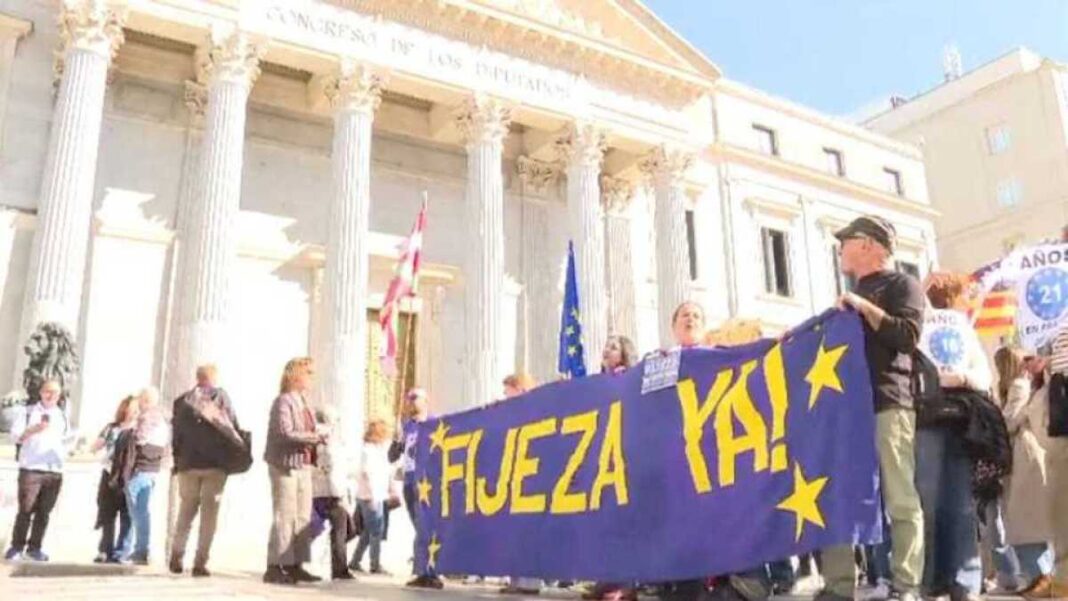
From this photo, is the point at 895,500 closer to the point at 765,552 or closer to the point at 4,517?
the point at 765,552

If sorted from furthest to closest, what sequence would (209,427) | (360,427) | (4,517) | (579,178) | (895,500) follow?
1. (579,178)
2. (360,427)
3. (4,517)
4. (209,427)
5. (895,500)

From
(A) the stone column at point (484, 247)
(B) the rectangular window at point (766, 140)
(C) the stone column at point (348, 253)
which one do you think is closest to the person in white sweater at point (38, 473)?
(C) the stone column at point (348, 253)

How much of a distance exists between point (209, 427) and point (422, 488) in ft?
6.30

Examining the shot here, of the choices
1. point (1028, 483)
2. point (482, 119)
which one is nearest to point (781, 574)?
point (1028, 483)

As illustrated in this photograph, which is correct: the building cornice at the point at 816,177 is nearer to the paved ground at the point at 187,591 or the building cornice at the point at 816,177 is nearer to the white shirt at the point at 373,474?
the white shirt at the point at 373,474

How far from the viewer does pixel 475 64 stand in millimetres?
19766

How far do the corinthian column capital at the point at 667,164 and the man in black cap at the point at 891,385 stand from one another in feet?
56.3

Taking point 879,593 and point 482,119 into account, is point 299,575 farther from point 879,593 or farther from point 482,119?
point 482,119

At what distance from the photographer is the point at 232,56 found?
17094mm

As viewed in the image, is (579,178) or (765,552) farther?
(579,178)

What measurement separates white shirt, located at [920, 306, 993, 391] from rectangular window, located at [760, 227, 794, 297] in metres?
21.0

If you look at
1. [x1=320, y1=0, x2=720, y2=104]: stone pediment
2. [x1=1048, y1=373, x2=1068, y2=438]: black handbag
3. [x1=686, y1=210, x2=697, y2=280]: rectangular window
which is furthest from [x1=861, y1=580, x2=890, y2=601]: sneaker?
[x1=686, y1=210, x2=697, y2=280]: rectangular window

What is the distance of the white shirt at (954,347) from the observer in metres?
5.46

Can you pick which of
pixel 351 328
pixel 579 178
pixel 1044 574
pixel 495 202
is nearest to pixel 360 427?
pixel 351 328
